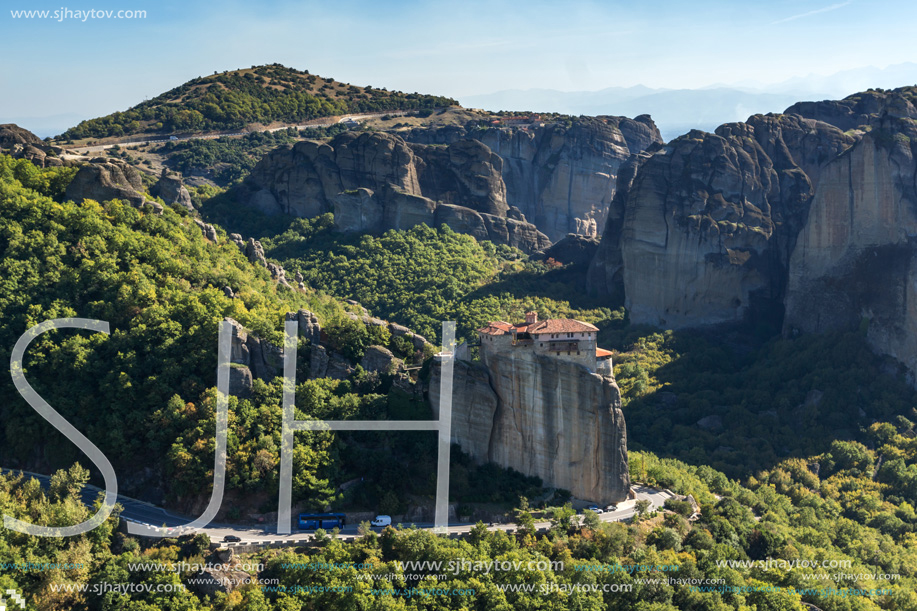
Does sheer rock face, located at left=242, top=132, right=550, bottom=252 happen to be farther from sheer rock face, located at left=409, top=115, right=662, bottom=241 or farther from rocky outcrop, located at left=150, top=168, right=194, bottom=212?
rocky outcrop, located at left=150, top=168, right=194, bottom=212

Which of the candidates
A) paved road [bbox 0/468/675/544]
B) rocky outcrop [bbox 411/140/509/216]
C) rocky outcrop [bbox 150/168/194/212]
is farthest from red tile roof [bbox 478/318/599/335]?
rocky outcrop [bbox 411/140/509/216]

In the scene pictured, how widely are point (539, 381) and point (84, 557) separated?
2969cm

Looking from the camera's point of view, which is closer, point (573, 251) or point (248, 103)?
point (573, 251)

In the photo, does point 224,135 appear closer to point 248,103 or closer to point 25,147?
point 248,103

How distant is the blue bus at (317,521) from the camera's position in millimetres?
57844

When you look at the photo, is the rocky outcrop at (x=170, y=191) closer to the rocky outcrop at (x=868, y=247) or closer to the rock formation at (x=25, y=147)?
the rock formation at (x=25, y=147)

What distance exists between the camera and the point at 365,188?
12381 cm

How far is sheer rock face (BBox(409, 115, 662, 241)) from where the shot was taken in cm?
15762

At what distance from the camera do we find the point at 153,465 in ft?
199

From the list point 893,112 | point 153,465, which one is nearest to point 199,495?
point 153,465

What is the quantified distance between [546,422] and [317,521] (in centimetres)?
1651

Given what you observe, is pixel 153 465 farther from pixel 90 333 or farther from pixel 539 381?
pixel 539 381

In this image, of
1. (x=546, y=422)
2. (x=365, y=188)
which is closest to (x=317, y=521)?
(x=546, y=422)

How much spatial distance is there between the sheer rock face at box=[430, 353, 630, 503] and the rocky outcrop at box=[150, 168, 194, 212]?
4174 centimetres
